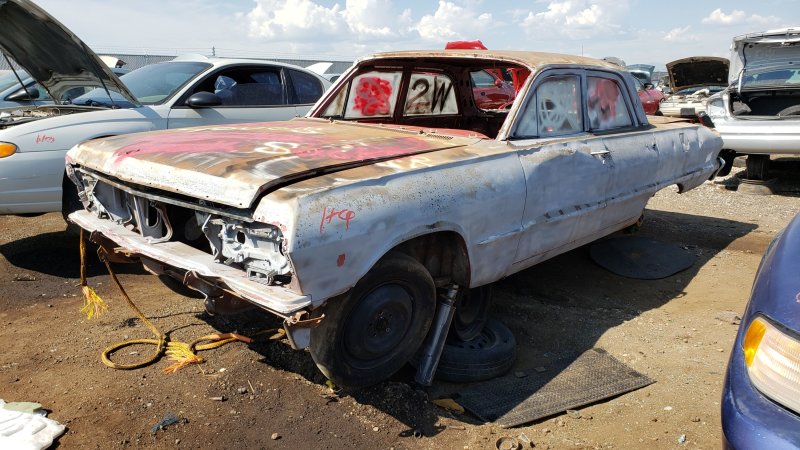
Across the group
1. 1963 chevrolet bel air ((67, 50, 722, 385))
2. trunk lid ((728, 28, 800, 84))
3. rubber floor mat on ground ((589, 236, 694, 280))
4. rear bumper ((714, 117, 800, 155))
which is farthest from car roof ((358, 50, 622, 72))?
trunk lid ((728, 28, 800, 84))

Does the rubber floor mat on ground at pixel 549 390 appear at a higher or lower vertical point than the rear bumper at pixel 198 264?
lower

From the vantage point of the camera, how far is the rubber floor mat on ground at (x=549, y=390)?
9.53 feet

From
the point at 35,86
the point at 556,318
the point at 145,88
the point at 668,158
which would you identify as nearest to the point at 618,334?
the point at 556,318

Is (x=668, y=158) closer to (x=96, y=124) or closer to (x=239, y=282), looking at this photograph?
(x=239, y=282)

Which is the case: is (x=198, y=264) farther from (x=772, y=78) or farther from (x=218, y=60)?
(x=772, y=78)

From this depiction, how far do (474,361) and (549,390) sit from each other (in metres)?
0.41

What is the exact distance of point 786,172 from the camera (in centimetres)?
884

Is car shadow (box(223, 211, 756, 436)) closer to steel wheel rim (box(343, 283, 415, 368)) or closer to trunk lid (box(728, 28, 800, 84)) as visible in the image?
steel wheel rim (box(343, 283, 415, 368))

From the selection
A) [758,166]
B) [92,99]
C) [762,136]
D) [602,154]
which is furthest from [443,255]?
[758,166]

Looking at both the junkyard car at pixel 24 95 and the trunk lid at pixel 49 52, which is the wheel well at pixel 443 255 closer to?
the trunk lid at pixel 49 52

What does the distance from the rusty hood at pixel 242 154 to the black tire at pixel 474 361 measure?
1097 mm

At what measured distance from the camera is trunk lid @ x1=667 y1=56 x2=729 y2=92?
43.4 feet

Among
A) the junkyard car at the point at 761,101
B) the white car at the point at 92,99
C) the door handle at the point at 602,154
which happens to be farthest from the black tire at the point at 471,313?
the junkyard car at the point at 761,101

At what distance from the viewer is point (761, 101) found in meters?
8.89
